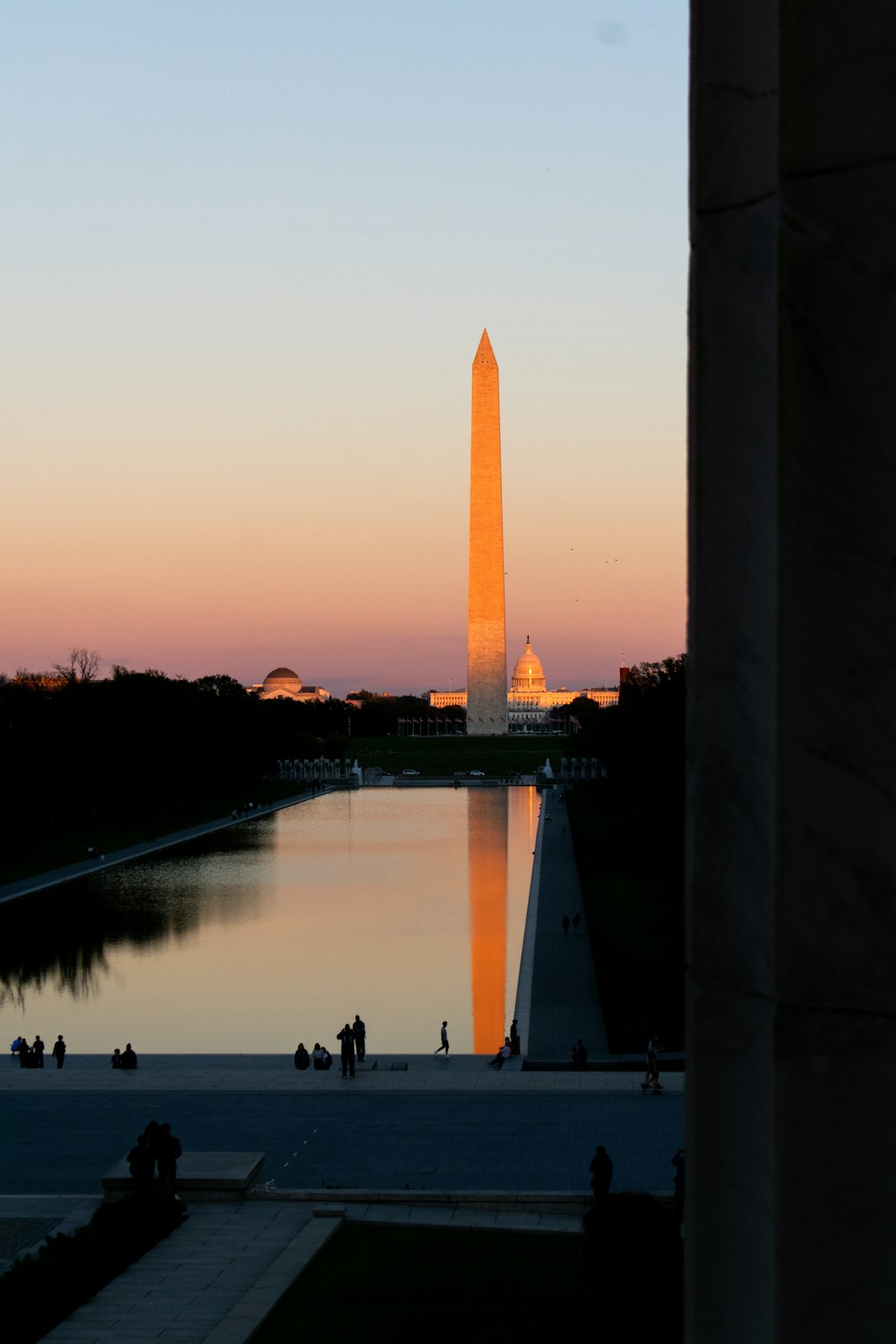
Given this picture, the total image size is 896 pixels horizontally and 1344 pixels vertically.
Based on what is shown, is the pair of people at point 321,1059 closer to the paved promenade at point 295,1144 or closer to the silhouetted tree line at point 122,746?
the paved promenade at point 295,1144

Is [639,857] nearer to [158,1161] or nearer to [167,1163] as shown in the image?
[158,1161]

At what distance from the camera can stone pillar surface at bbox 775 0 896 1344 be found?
2033 millimetres

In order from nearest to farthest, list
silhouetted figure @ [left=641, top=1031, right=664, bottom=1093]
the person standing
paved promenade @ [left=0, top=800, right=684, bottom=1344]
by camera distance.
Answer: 1. paved promenade @ [left=0, top=800, right=684, bottom=1344]
2. silhouetted figure @ [left=641, top=1031, right=664, bottom=1093]
3. the person standing

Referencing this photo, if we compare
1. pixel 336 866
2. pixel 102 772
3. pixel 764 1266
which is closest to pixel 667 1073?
pixel 764 1266

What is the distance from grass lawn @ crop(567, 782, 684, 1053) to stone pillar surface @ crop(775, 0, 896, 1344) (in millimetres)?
18276

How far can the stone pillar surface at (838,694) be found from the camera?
80.0 inches

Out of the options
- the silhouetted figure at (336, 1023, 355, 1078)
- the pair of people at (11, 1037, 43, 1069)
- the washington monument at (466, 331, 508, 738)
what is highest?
the washington monument at (466, 331, 508, 738)

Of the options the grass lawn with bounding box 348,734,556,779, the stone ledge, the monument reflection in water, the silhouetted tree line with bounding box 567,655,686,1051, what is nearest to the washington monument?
the grass lawn with bounding box 348,734,556,779

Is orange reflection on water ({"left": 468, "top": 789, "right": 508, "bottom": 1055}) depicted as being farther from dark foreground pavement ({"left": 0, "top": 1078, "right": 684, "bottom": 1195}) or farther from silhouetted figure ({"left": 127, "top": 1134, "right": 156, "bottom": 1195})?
silhouetted figure ({"left": 127, "top": 1134, "right": 156, "bottom": 1195})

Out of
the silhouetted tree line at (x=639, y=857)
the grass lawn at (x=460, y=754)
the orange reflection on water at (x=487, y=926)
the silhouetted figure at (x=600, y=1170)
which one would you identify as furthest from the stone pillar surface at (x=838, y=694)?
the grass lawn at (x=460, y=754)

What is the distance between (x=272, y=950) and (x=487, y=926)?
4786 mm

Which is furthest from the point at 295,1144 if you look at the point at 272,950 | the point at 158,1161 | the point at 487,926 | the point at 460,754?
the point at 460,754

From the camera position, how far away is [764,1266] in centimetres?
213

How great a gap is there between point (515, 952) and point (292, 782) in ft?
210
